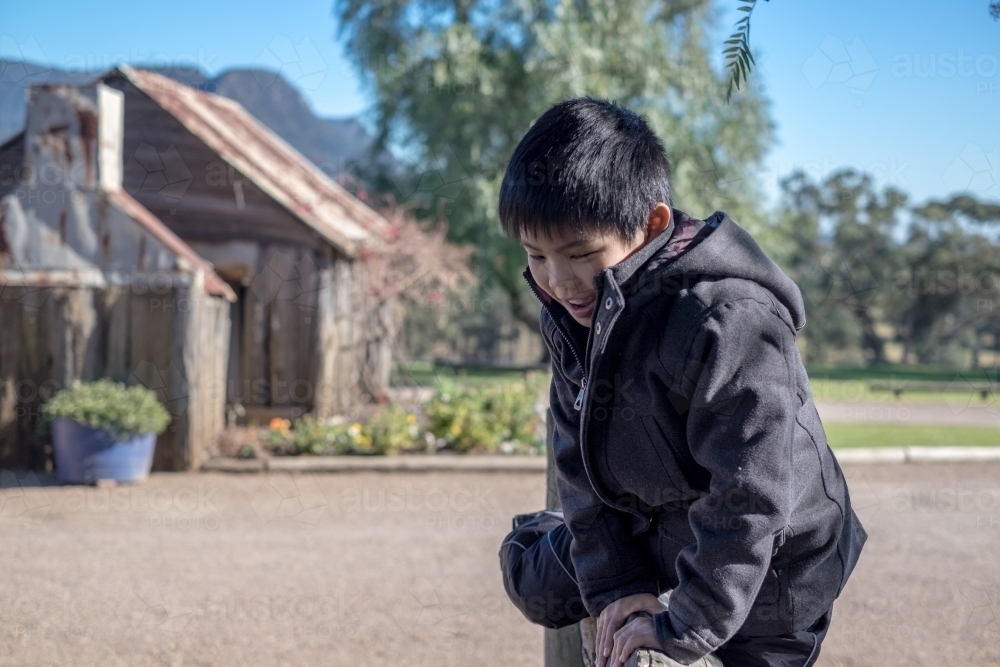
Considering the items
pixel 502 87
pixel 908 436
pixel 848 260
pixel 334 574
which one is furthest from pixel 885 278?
pixel 334 574

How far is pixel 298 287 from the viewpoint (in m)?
10.8

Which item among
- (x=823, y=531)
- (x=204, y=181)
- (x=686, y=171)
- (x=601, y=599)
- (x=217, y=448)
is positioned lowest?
(x=217, y=448)

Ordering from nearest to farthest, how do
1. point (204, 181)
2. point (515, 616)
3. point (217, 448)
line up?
point (515, 616)
point (217, 448)
point (204, 181)

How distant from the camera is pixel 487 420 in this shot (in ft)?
31.3

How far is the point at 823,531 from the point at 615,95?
18079mm

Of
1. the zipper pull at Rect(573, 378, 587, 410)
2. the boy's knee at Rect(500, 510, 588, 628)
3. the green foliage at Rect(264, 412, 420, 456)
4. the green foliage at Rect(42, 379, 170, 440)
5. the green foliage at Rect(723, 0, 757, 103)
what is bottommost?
the green foliage at Rect(264, 412, 420, 456)

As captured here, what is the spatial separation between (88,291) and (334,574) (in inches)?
177

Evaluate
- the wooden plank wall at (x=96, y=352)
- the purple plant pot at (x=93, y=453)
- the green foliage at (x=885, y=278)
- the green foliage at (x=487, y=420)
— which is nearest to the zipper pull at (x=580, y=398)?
the purple plant pot at (x=93, y=453)

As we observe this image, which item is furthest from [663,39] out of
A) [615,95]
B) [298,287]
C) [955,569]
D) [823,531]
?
[823,531]

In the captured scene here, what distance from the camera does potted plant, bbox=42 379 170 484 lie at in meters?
7.71

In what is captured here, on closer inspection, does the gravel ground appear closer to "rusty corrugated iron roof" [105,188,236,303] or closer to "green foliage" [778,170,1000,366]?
"rusty corrugated iron roof" [105,188,236,303]

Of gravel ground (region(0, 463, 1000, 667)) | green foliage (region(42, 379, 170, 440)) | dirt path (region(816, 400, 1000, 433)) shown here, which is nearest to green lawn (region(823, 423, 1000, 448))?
dirt path (region(816, 400, 1000, 433))

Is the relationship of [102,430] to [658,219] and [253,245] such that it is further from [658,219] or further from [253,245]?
[658,219]

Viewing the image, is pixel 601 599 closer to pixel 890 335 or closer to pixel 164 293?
pixel 164 293
